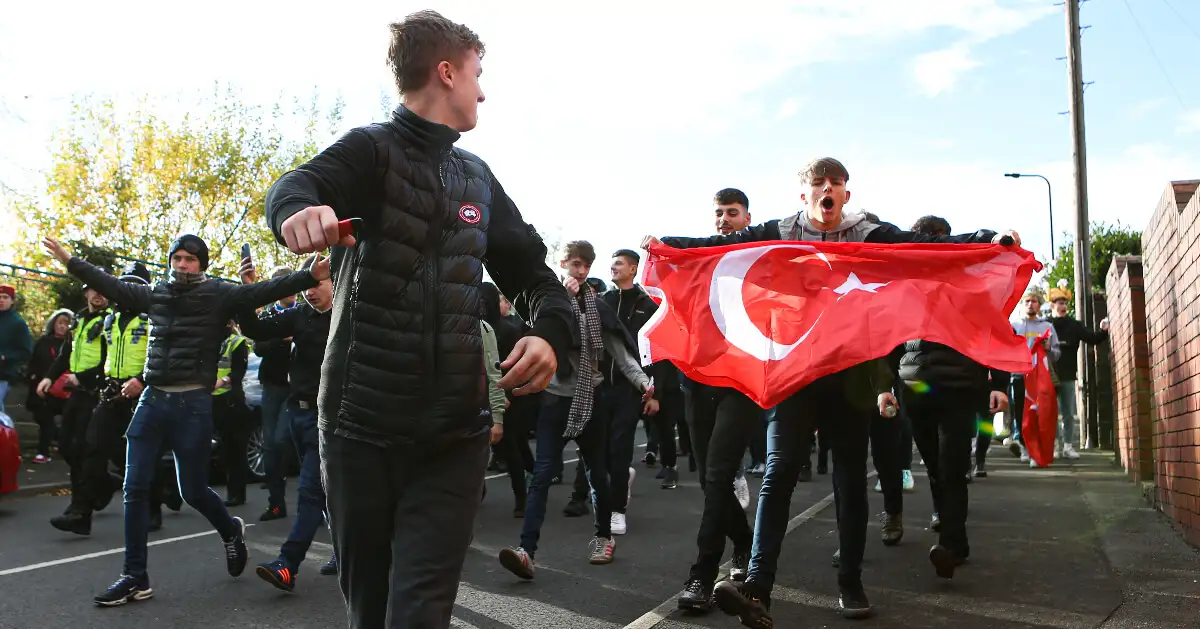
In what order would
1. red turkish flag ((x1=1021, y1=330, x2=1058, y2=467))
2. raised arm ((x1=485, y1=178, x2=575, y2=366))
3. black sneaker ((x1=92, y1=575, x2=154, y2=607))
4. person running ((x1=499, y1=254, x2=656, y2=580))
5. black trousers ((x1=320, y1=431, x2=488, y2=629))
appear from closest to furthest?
1. black trousers ((x1=320, y1=431, x2=488, y2=629))
2. raised arm ((x1=485, y1=178, x2=575, y2=366))
3. black sneaker ((x1=92, y1=575, x2=154, y2=607))
4. person running ((x1=499, y1=254, x2=656, y2=580))
5. red turkish flag ((x1=1021, y1=330, x2=1058, y2=467))

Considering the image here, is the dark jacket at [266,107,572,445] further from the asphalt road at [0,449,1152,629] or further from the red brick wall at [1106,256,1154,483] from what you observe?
the red brick wall at [1106,256,1154,483]

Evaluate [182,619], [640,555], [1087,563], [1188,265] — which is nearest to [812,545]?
[640,555]

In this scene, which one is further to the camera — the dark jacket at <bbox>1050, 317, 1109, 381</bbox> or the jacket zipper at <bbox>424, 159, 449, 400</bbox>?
the dark jacket at <bbox>1050, 317, 1109, 381</bbox>

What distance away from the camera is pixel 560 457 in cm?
776

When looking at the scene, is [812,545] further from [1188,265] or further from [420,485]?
[420,485]

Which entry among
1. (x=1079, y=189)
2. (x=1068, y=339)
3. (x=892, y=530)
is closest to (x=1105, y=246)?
(x=1079, y=189)

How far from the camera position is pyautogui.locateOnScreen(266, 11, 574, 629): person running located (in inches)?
109

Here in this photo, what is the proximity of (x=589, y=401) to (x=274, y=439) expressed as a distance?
3.81 meters

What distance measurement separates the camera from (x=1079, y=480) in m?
12.0

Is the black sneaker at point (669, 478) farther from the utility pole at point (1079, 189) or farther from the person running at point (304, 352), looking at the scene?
the utility pole at point (1079, 189)

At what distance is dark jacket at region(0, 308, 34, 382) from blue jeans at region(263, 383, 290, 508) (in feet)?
14.6

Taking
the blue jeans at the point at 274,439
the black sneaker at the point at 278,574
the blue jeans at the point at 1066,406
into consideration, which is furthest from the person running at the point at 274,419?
the blue jeans at the point at 1066,406

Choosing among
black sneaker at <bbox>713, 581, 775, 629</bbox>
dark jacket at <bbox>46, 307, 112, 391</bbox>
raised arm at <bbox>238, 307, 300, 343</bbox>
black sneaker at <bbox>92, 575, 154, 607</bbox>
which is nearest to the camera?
black sneaker at <bbox>713, 581, 775, 629</bbox>

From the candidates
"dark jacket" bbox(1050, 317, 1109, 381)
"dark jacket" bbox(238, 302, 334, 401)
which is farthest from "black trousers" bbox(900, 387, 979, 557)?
"dark jacket" bbox(1050, 317, 1109, 381)
